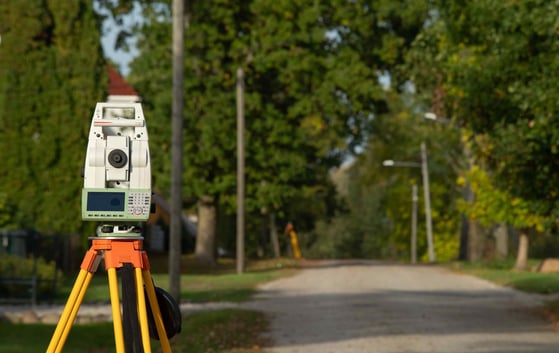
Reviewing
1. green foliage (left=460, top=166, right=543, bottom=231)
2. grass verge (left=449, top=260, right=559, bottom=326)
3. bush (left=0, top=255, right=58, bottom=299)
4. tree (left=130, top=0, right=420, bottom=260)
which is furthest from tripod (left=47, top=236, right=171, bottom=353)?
tree (left=130, top=0, right=420, bottom=260)

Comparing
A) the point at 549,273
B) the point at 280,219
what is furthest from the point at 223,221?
the point at 549,273

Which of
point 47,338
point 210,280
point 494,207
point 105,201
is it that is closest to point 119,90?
point 210,280

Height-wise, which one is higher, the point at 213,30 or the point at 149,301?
the point at 213,30

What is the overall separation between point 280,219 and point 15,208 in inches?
1480

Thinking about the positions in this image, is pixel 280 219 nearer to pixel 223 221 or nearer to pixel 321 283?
pixel 223 221

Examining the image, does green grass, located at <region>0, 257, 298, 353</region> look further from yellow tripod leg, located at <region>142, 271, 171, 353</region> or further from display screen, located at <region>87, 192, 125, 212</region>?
display screen, located at <region>87, 192, 125, 212</region>

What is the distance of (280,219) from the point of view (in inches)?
2813

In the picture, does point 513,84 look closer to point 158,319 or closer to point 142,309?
point 158,319

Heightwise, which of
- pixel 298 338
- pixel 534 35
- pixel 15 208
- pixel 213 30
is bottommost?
pixel 298 338

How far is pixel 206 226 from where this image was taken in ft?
158

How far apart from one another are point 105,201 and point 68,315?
76 cm

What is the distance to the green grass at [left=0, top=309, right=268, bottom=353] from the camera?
17047 millimetres

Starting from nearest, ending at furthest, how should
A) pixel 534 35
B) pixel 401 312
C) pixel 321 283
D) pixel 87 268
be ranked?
1. pixel 87 268
2. pixel 534 35
3. pixel 401 312
4. pixel 321 283

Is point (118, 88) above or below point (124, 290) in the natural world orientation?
above
